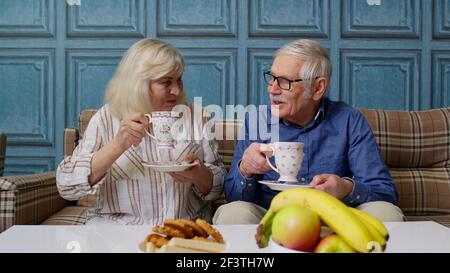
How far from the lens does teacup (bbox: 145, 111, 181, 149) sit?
156 centimetres

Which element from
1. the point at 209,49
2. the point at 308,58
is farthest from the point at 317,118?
the point at 209,49

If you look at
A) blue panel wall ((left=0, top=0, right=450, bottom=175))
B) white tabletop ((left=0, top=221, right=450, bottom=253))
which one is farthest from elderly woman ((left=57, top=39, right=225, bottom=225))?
blue panel wall ((left=0, top=0, right=450, bottom=175))

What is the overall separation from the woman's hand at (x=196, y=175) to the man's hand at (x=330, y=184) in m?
0.34

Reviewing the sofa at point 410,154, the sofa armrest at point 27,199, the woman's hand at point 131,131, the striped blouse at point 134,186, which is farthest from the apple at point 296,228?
the sofa at point 410,154

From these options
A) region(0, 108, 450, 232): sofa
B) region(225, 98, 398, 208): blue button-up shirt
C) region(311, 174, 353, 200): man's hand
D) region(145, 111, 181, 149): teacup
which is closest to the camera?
region(311, 174, 353, 200): man's hand

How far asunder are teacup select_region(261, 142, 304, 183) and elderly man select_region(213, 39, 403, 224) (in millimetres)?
193

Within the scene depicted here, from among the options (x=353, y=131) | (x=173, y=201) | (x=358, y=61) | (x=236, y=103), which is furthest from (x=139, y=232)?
(x=358, y=61)

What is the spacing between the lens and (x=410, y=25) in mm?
3383

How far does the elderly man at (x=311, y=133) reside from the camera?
1742 millimetres

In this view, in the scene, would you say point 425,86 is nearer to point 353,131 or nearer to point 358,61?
point 358,61

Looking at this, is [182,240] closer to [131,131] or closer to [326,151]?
[131,131]

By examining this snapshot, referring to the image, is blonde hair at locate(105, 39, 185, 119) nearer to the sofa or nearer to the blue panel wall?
the sofa

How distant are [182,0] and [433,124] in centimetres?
168

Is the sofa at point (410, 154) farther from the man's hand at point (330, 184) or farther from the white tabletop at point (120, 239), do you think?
the white tabletop at point (120, 239)
